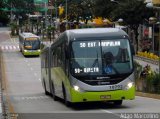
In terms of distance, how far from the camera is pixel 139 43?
83.0 metres

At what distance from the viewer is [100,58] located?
70.1 feet

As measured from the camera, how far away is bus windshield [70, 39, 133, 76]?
2128 cm

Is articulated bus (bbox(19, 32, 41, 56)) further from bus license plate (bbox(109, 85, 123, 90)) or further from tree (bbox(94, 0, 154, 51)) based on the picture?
bus license plate (bbox(109, 85, 123, 90))

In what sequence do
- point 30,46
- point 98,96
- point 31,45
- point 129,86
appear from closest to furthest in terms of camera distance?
point 98,96 < point 129,86 < point 30,46 < point 31,45

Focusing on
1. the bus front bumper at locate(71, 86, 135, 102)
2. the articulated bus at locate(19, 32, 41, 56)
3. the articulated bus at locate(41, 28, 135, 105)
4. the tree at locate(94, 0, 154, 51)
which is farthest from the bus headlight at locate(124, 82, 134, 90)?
the tree at locate(94, 0, 154, 51)

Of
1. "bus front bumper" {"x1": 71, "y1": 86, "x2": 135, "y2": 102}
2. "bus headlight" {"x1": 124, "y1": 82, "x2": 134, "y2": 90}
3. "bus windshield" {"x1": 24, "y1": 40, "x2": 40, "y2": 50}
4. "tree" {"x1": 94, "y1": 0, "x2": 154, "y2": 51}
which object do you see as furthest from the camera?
"tree" {"x1": 94, "y1": 0, "x2": 154, "y2": 51}

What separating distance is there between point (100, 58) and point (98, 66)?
0.99 ft

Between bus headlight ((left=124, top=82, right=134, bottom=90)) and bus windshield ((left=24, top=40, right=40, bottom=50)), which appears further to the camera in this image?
bus windshield ((left=24, top=40, right=40, bottom=50))

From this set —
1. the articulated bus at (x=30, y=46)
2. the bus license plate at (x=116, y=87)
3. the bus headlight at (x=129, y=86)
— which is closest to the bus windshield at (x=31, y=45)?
the articulated bus at (x=30, y=46)

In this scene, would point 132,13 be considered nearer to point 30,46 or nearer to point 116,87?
point 30,46

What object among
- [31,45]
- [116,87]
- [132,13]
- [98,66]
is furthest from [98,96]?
[132,13]

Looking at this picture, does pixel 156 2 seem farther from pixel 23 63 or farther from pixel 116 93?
pixel 116 93

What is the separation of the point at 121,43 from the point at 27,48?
52.6 metres

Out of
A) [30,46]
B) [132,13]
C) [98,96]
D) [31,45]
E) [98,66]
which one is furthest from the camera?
[132,13]
